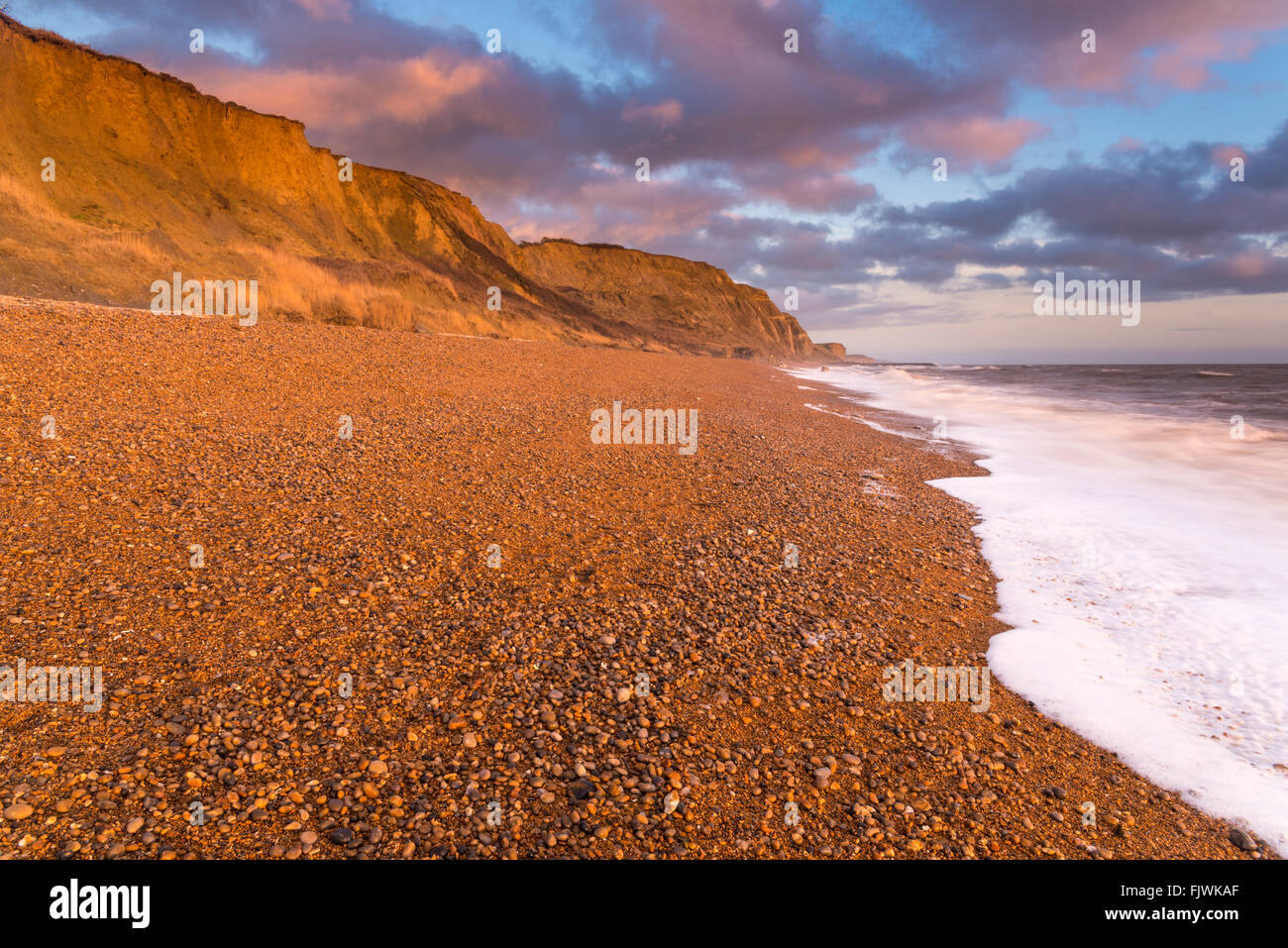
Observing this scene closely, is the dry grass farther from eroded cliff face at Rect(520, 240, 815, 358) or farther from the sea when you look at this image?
eroded cliff face at Rect(520, 240, 815, 358)

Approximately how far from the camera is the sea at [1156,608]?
15.5 feet

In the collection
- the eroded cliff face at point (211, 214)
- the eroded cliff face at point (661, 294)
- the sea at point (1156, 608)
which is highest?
the eroded cliff face at point (661, 294)

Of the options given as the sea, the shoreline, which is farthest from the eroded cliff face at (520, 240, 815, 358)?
the shoreline

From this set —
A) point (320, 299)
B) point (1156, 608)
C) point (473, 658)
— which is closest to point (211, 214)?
point (320, 299)

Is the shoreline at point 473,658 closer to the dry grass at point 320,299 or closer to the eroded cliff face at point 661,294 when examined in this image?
the dry grass at point 320,299

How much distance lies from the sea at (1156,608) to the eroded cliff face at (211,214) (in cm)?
2554

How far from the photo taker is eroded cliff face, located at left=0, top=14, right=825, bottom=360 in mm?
26203

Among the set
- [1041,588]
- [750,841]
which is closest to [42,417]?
[750,841]

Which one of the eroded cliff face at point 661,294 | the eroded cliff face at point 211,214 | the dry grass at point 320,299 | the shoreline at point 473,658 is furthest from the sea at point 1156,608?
the eroded cliff face at point 661,294

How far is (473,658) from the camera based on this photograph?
5.06 metres

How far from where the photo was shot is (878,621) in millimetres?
6359

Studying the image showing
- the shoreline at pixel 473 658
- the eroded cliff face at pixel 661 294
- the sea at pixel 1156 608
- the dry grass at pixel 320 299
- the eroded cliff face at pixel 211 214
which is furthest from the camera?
the eroded cliff face at pixel 661 294

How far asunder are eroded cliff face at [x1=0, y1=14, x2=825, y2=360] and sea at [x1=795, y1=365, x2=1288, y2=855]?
25.5 metres

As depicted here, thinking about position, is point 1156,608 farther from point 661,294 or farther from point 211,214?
point 661,294
